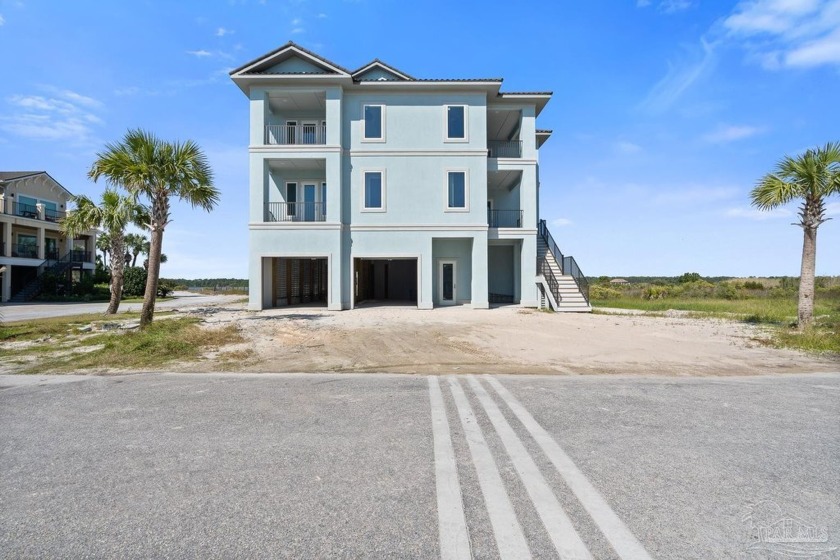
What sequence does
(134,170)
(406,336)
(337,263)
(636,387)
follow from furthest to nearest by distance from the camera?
1. (337,263)
2. (134,170)
3. (406,336)
4. (636,387)

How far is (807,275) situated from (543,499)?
16980 millimetres

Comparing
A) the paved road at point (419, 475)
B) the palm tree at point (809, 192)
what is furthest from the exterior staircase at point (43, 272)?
the palm tree at point (809, 192)

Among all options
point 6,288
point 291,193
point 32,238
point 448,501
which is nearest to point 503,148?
point 291,193

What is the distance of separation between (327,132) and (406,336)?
12984 mm

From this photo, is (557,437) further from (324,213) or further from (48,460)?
(324,213)

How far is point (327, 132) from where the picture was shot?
19.9 m

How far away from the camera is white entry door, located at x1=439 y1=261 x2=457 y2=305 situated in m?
21.9

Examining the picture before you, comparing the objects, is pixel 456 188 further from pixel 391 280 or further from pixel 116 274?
pixel 116 274

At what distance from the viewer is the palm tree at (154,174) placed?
13109 millimetres

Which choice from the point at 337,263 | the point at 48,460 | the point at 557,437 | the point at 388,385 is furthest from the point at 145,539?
the point at 337,263

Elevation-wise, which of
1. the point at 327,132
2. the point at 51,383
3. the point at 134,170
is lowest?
the point at 51,383

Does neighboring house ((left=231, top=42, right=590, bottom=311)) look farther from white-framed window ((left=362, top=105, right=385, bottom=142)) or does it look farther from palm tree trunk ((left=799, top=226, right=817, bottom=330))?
palm tree trunk ((left=799, top=226, right=817, bottom=330))

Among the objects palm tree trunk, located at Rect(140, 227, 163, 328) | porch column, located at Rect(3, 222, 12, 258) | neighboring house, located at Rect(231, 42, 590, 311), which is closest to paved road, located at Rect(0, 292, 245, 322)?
porch column, located at Rect(3, 222, 12, 258)

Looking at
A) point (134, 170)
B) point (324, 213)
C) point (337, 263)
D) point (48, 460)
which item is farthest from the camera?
point (324, 213)
